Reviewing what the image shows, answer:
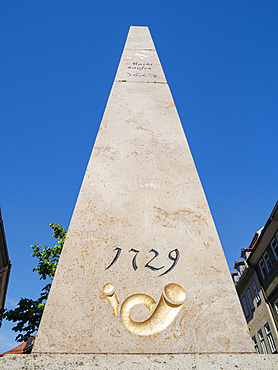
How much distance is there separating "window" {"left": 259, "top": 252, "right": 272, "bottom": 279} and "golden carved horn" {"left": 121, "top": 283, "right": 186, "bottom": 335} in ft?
51.2

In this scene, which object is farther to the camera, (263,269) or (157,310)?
(263,269)

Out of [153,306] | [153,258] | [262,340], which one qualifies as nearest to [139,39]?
[153,258]

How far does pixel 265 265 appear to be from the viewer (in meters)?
16.1

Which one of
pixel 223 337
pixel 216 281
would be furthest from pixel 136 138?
pixel 223 337

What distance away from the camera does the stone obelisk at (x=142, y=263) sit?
175 centimetres

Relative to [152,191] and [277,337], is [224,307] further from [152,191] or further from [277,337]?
[277,337]

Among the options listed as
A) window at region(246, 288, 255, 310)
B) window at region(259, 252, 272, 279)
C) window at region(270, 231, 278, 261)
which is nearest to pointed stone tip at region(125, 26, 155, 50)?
window at region(270, 231, 278, 261)

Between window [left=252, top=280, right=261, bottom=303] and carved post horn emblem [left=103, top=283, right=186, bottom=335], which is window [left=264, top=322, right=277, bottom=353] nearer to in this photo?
window [left=252, top=280, right=261, bottom=303]

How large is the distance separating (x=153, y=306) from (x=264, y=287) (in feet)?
54.9

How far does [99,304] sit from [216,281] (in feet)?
2.87

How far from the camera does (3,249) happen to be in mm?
15070

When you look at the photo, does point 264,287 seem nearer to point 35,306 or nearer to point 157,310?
point 35,306

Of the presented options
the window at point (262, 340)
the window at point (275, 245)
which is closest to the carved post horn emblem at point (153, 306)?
the window at point (275, 245)

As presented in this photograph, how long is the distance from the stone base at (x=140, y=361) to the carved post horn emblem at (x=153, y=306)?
208 mm
